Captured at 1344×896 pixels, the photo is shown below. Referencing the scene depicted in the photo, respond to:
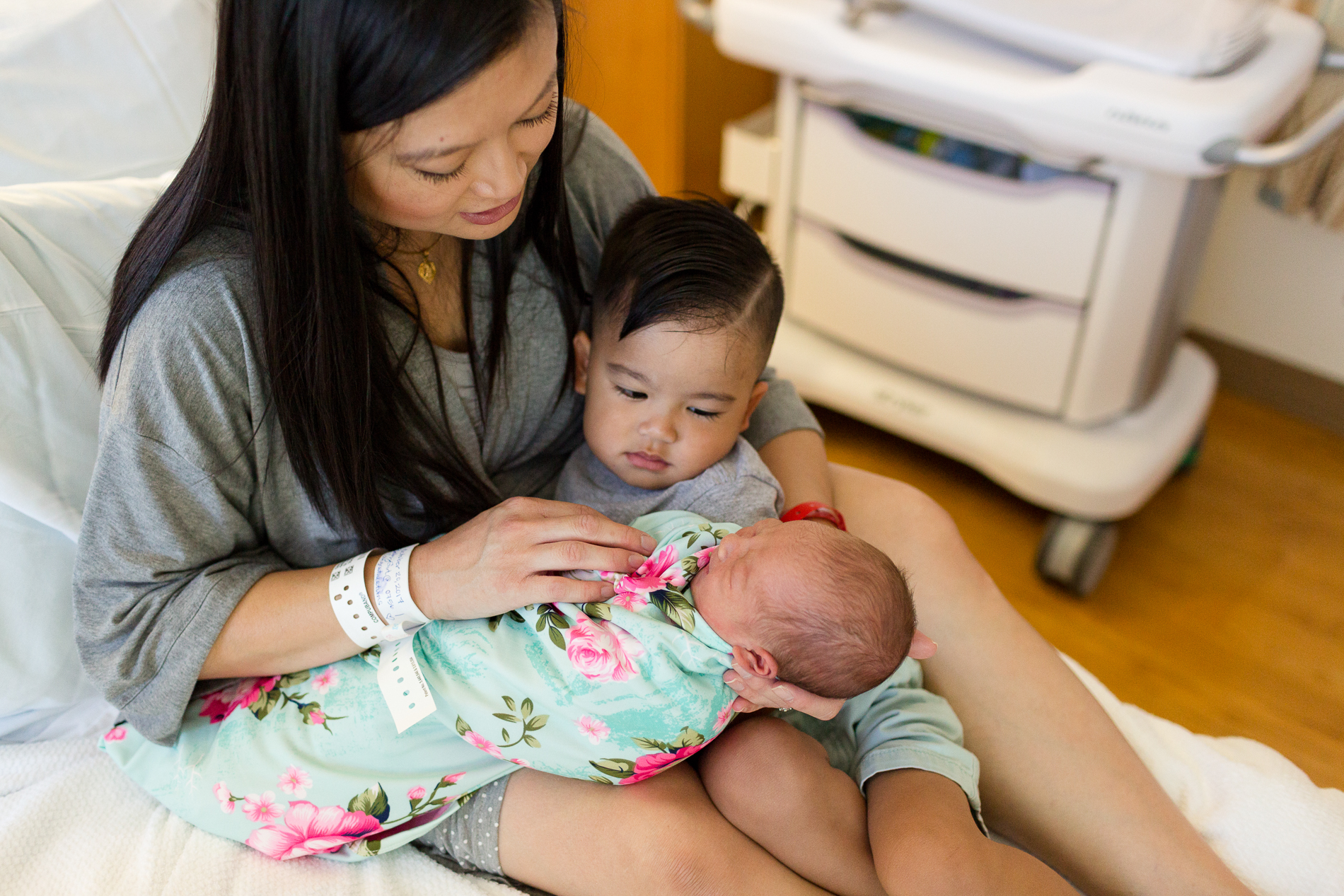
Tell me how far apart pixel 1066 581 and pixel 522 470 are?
1.25 meters

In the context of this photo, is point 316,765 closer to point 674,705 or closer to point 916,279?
point 674,705

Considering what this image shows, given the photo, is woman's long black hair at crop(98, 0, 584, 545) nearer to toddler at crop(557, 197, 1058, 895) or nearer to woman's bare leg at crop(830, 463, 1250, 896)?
toddler at crop(557, 197, 1058, 895)

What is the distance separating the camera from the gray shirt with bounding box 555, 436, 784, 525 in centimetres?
111

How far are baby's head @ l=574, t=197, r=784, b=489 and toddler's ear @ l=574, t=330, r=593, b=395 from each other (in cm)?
3

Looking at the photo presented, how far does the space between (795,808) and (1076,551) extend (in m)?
1.25

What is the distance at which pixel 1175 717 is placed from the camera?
1812 millimetres

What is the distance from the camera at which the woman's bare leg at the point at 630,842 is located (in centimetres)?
90

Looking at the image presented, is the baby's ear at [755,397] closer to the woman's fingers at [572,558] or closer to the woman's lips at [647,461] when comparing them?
the woman's lips at [647,461]

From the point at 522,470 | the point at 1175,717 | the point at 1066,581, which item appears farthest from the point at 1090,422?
the point at 522,470

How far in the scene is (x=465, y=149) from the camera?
0.85 m

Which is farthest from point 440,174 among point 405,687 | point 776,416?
point 776,416

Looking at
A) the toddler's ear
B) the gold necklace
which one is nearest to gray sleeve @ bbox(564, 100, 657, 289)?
the toddler's ear

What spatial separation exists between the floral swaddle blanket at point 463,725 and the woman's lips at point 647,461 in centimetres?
14

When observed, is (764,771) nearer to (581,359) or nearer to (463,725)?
(463,725)
